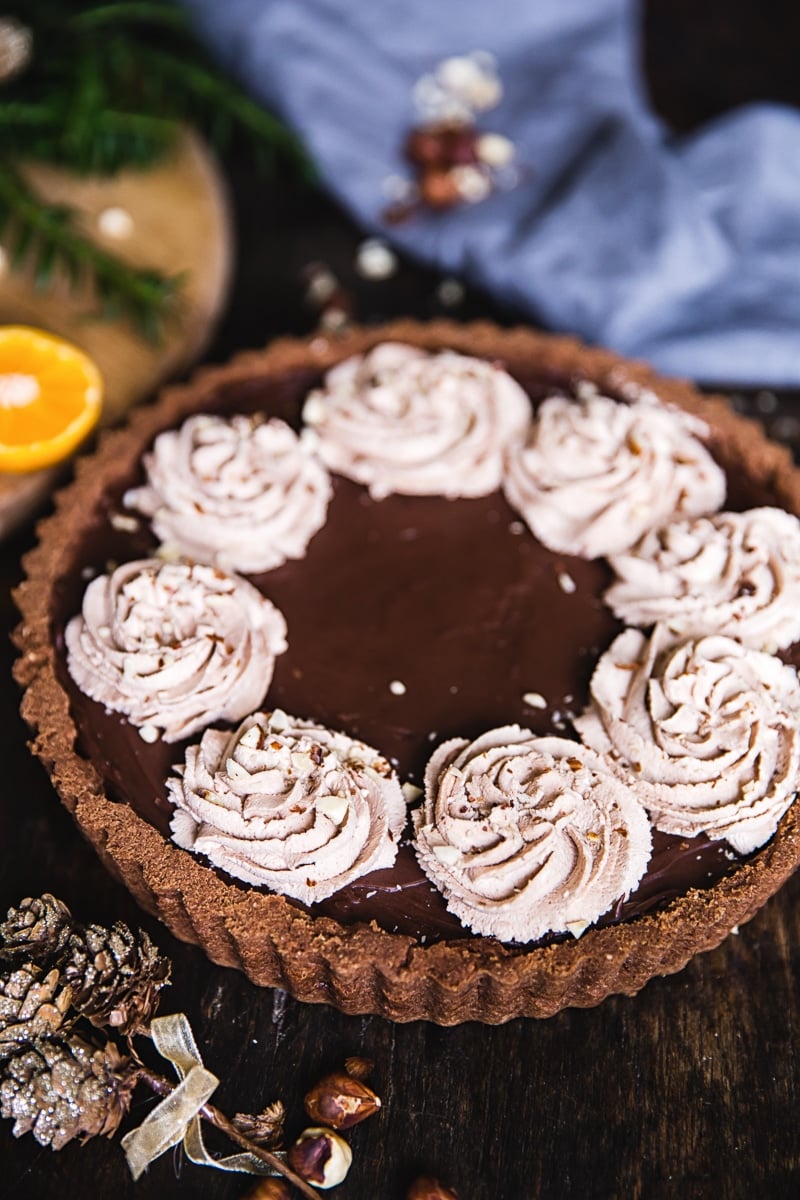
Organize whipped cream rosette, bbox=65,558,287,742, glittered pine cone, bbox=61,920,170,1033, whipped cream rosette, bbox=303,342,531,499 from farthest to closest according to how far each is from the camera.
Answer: whipped cream rosette, bbox=303,342,531,499 < whipped cream rosette, bbox=65,558,287,742 < glittered pine cone, bbox=61,920,170,1033

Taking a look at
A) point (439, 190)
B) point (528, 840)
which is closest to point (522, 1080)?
point (528, 840)

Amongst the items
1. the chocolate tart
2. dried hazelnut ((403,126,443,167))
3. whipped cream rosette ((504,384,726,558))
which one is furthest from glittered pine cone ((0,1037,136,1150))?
dried hazelnut ((403,126,443,167))

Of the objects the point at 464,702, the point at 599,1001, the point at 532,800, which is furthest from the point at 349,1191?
the point at 464,702

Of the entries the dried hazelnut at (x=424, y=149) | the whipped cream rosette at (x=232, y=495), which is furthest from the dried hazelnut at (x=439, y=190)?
the whipped cream rosette at (x=232, y=495)

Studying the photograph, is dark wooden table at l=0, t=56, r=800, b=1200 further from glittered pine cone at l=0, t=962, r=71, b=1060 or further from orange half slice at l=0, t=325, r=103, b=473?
orange half slice at l=0, t=325, r=103, b=473

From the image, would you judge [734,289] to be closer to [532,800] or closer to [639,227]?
[639,227]

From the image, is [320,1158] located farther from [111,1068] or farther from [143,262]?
[143,262]

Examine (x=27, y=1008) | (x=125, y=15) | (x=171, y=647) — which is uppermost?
(x=125, y=15)
